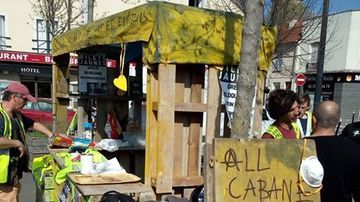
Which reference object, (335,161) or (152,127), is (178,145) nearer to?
(152,127)

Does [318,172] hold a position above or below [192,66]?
below

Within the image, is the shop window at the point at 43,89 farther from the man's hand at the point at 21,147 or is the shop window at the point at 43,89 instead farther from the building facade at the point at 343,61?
the man's hand at the point at 21,147

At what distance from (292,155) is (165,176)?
1.26m

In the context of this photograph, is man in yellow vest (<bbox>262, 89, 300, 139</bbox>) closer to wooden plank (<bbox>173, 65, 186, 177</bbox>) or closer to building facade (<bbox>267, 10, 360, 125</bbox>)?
wooden plank (<bbox>173, 65, 186, 177</bbox>)

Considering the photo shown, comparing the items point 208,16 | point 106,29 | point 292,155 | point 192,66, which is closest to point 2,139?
point 106,29

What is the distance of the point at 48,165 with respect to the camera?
4.62 metres

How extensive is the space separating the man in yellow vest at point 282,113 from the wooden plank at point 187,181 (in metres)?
0.90

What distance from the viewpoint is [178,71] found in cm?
360

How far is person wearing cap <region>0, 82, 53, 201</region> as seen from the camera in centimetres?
360

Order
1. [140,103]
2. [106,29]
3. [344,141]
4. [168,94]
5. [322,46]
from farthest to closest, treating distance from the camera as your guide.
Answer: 1. [322,46]
2. [140,103]
3. [106,29]
4. [168,94]
5. [344,141]

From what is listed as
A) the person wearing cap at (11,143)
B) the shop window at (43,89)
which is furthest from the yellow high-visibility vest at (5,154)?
the shop window at (43,89)

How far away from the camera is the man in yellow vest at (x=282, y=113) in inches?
125

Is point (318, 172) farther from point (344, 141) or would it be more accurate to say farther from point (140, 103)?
point (140, 103)

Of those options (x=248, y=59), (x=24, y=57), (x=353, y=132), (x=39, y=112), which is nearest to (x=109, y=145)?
(x=248, y=59)
